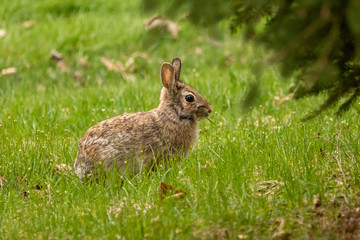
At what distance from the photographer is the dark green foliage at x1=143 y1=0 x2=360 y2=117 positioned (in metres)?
3.25

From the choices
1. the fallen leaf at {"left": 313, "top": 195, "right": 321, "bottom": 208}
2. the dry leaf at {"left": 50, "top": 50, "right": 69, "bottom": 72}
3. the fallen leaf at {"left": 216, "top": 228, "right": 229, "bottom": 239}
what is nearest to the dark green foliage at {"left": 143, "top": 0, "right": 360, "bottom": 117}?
the fallen leaf at {"left": 313, "top": 195, "right": 321, "bottom": 208}

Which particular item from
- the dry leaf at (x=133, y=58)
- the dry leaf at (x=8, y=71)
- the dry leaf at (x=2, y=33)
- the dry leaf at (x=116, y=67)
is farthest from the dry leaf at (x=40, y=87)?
the dry leaf at (x=2, y=33)

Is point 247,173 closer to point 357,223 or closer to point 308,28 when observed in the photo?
point 357,223

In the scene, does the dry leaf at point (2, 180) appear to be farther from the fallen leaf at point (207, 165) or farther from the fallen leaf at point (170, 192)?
the fallen leaf at point (207, 165)

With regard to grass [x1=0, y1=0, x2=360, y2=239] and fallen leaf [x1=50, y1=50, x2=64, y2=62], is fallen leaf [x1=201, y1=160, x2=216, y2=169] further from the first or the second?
fallen leaf [x1=50, y1=50, x2=64, y2=62]

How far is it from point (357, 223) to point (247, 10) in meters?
1.52

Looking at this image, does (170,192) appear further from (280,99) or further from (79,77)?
(79,77)

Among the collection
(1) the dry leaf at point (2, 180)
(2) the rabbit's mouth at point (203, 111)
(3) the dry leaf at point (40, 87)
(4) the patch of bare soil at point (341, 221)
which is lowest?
(3) the dry leaf at point (40, 87)

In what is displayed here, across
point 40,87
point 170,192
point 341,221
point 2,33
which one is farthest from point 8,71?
point 341,221

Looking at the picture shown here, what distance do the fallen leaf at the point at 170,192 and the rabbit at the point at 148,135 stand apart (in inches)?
29.0

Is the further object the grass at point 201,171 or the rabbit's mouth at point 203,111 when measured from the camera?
the rabbit's mouth at point 203,111

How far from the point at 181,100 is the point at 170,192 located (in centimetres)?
149

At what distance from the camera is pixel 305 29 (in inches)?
134

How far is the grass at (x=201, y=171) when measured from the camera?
401 cm
